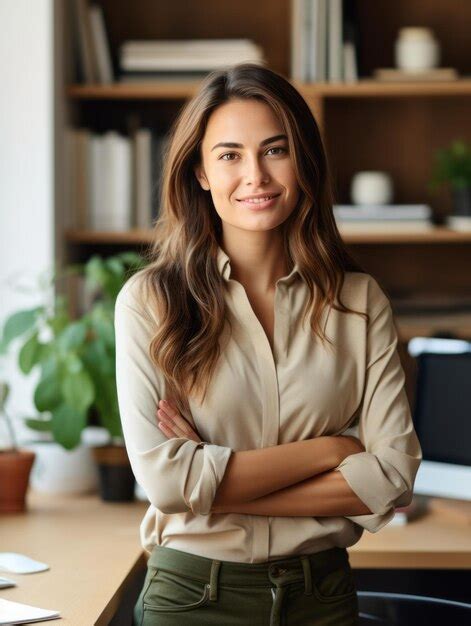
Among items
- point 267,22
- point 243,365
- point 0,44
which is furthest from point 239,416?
point 267,22

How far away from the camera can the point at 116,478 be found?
2.73 meters

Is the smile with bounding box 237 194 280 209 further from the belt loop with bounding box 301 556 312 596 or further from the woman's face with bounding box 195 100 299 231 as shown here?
the belt loop with bounding box 301 556 312 596

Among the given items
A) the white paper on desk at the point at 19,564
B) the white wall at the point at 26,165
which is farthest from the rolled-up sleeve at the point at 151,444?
the white wall at the point at 26,165

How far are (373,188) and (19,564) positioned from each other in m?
1.88

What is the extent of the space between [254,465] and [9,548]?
2.58ft

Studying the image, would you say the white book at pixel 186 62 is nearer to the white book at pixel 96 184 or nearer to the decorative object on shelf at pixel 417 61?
the white book at pixel 96 184

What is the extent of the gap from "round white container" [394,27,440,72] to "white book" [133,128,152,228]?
2.79 ft

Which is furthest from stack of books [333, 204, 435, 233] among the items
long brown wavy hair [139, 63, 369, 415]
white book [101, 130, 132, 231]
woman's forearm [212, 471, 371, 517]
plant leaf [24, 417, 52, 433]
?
woman's forearm [212, 471, 371, 517]

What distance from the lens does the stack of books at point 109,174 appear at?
3.42 metres

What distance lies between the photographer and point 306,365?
1.78 metres

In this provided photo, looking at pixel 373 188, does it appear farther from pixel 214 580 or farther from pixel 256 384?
pixel 214 580

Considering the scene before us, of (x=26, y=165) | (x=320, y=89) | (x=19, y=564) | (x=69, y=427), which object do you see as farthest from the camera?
(x=320, y=89)

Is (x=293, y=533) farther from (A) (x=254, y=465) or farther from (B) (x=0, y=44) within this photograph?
(B) (x=0, y=44)

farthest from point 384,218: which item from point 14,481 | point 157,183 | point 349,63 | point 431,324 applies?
point 14,481
